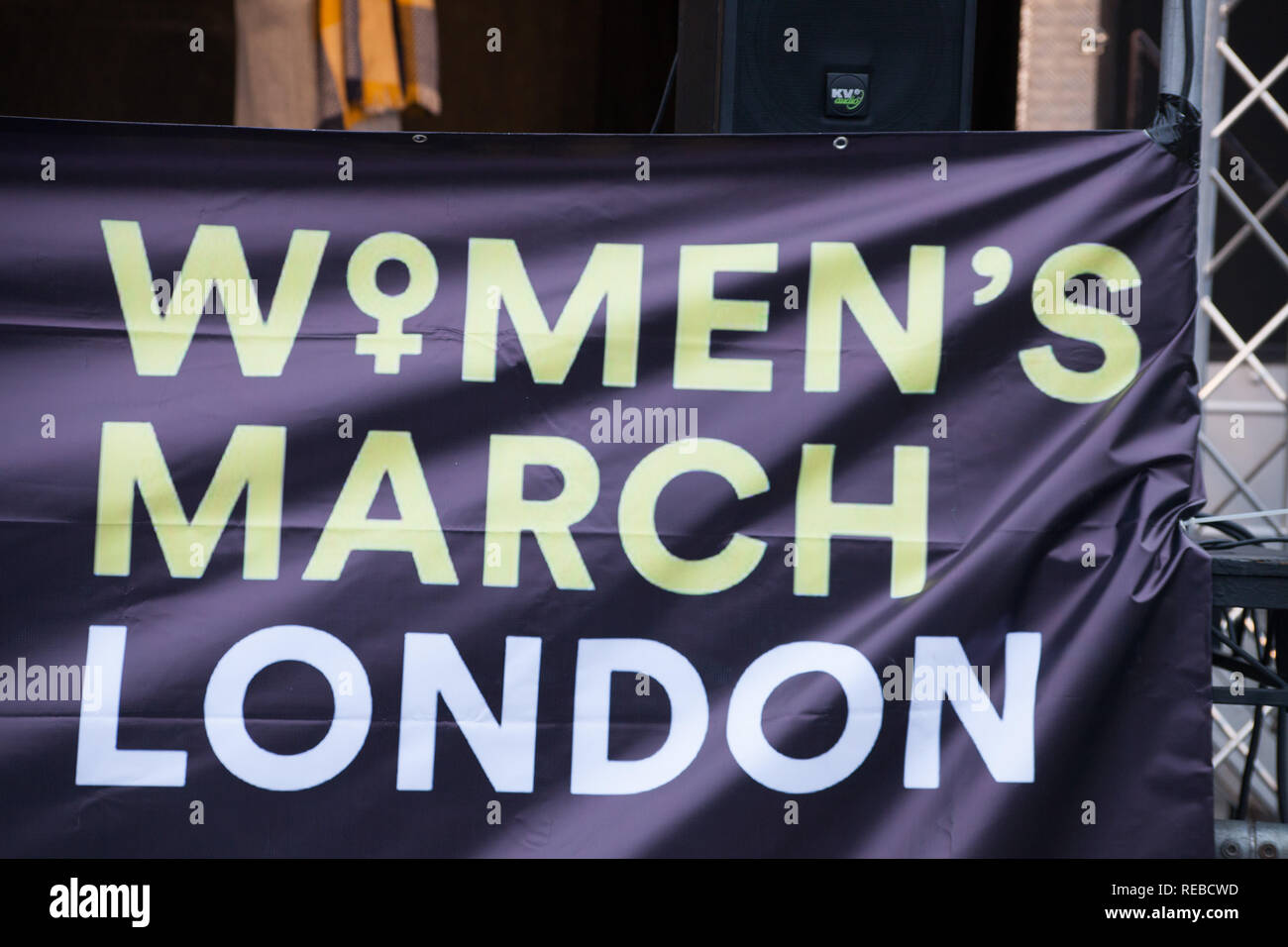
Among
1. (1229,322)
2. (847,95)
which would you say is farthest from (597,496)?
(1229,322)

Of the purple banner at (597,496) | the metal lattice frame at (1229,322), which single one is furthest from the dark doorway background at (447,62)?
the purple banner at (597,496)

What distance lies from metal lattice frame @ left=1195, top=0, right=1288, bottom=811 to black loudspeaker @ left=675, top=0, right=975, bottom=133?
135 cm

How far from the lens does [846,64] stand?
343cm

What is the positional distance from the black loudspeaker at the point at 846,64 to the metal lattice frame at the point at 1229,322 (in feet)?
4.44

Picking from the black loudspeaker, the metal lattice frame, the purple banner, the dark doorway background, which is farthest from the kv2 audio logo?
the dark doorway background

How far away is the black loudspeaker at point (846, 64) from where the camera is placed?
3424 mm

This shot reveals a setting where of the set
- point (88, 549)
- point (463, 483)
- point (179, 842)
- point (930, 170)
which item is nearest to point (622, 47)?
point (930, 170)

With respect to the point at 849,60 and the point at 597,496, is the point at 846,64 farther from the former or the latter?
the point at 597,496

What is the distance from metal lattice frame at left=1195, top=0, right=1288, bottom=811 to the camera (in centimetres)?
434

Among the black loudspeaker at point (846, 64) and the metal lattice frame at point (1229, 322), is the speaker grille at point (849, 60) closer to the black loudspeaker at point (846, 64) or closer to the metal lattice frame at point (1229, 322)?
the black loudspeaker at point (846, 64)

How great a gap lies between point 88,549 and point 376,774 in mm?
820

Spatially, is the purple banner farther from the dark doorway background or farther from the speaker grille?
the dark doorway background
